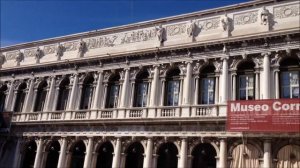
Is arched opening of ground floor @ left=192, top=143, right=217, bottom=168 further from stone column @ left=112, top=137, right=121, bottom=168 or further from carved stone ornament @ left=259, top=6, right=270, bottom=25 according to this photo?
carved stone ornament @ left=259, top=6, right=270, bottom=25

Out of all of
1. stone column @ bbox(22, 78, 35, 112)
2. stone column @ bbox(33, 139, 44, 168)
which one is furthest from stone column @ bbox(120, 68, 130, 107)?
stone column @ bbox(22, 78, 35, 112)

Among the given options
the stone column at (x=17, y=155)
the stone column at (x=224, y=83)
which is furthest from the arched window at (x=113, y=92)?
the stone column at (x=17, y=155)

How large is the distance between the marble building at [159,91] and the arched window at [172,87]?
58 mm

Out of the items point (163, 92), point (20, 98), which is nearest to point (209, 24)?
point (163, 92)

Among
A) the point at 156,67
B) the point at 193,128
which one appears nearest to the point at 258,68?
the point at 193,128

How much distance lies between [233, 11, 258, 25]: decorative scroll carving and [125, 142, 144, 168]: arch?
8.33 m

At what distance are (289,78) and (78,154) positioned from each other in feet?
41.3

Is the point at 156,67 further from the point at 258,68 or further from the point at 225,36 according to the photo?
the point at 258,68

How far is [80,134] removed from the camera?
21516 millimetres

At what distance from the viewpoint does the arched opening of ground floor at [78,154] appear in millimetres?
21656

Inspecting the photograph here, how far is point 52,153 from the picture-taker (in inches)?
907

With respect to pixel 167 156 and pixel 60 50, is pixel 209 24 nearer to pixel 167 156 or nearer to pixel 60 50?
pixel 167 156

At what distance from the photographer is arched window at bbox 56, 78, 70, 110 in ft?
77.9

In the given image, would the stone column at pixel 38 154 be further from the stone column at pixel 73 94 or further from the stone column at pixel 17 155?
the stone column at pixel 73 94
